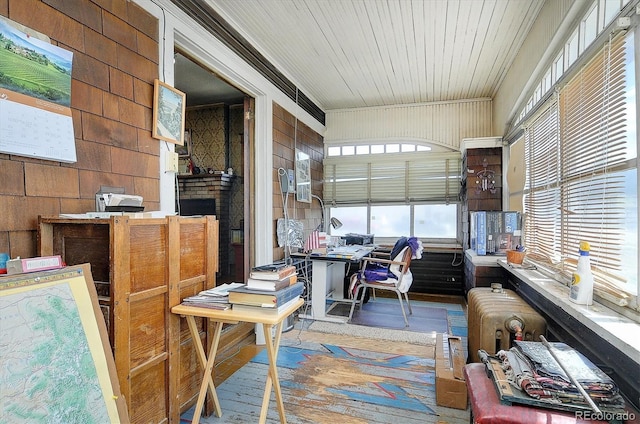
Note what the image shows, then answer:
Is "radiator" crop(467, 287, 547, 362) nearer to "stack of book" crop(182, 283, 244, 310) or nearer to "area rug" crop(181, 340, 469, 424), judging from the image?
"area rug" crop(181, 340, 469, 424)

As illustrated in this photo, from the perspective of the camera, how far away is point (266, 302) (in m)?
1.67

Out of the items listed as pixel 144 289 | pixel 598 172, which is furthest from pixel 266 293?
pixel 598 172

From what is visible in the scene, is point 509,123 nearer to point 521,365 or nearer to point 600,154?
point 600,154

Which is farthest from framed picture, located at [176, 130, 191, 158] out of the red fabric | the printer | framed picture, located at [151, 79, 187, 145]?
the red fabric

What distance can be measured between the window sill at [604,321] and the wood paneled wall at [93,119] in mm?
2388

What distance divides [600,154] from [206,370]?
2379 mm

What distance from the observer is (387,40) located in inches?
123

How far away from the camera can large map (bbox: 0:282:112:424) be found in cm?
96

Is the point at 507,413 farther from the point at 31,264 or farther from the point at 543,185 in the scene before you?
the point at 543,185

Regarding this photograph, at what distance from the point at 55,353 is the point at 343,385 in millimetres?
1858

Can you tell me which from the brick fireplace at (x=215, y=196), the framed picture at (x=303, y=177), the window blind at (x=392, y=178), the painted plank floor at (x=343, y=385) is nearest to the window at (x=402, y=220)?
the window blind at (x=392, y=178)

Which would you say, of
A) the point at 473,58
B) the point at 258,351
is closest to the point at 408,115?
the point at 473,58

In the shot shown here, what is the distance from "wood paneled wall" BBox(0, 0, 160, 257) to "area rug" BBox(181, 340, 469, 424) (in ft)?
4.73

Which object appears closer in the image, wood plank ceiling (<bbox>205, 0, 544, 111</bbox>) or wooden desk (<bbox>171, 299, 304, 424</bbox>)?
wooden desk (<bbox>171, 299, 304, 424</bbox>)
